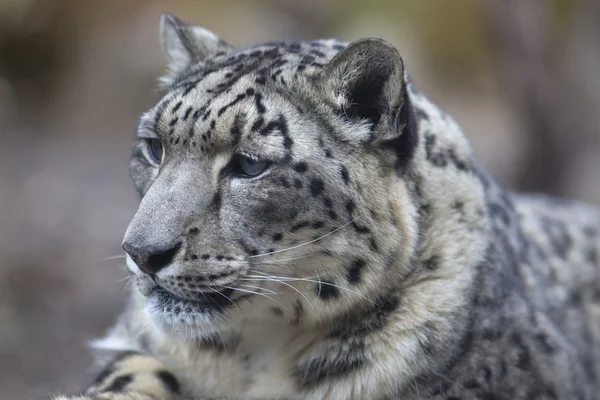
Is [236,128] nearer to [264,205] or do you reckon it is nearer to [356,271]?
[264,205]

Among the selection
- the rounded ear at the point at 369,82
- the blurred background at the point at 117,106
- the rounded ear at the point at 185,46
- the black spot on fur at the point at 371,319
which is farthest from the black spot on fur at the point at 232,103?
the blurred background at the point at 117,106

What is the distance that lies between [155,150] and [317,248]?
0.99 meters

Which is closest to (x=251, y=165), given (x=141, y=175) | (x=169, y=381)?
(x=141, y=175)

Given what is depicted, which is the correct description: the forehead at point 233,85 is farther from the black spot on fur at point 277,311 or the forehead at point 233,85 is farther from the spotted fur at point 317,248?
the black spot on fur at point 277,311

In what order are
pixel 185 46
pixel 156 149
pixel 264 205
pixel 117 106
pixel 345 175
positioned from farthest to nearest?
pixel 117 106 → pixel 185 46 → pixel 156 149 → pixel 345 175 → pixel 264 205

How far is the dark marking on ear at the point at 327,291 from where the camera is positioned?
3721 millimetres

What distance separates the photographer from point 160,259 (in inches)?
136

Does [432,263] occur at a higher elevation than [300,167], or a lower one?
lower

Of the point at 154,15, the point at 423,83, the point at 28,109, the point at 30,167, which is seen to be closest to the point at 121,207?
the point at 30,167

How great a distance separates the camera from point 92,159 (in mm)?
12609

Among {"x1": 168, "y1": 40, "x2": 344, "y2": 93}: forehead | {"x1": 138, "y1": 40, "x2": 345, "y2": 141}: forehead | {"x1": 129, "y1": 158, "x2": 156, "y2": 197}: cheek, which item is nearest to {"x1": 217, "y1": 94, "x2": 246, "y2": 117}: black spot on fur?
{"x1": 138, "y1": 40, "x2": 345, "y2": 141}: forehead

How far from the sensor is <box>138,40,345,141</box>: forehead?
12.1ft

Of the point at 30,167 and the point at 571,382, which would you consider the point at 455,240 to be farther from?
the point at 30,167

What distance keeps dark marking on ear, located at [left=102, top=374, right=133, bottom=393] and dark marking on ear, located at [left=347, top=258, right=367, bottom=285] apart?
1.30 meters
